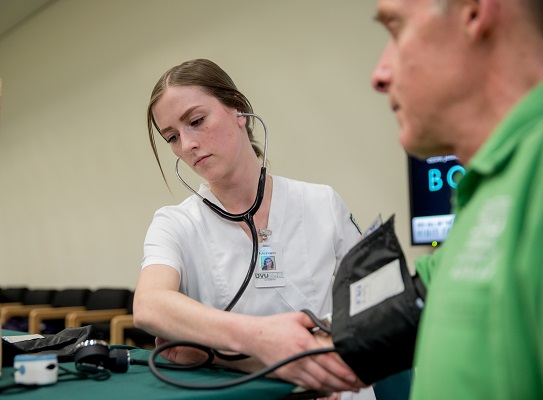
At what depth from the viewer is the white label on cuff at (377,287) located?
876 mm

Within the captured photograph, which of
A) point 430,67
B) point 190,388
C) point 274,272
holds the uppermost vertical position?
point 430,67

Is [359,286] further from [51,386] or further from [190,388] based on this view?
[51,386]

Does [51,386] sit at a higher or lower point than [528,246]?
lower

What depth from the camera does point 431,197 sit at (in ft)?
9.52

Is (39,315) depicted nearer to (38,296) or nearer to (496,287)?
(38,296)

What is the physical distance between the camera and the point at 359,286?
0.95 metres

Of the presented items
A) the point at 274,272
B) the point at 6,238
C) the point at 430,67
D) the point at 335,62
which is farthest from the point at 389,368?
the point at 6,238

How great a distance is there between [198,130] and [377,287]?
807 mm

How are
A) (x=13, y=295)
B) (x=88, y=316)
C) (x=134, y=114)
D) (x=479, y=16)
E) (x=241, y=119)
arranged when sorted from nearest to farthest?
1. (x=479, y=16)
2. (x=241, y=119)
3. (x=88, y=316)
4. (x=134, y=114)
5. (x=13, y=295)

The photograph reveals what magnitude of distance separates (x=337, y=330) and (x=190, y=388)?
25 cm

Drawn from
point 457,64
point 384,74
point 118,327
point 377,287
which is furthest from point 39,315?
point 457,64

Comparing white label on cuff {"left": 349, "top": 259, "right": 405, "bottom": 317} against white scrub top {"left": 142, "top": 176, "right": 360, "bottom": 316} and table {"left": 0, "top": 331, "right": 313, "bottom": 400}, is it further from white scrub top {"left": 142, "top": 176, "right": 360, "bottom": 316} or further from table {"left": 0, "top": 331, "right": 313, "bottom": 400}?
white scrub top {"left": 142, "top": 176, "right": 360, "bottom": 316}

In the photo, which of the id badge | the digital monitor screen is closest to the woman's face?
the id badge

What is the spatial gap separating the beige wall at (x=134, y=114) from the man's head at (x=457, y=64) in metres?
2.45
